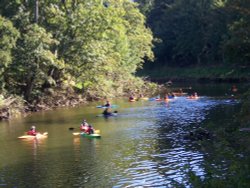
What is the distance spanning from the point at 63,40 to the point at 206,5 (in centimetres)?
4412

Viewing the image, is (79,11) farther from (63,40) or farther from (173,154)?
(173,154)

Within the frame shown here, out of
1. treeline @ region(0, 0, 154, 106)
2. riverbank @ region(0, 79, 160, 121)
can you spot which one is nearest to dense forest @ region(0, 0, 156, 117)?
treeline @ region(0, 0, 154, 106)

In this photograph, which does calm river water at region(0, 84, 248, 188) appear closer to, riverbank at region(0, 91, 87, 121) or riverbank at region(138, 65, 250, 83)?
riverbank at region(0, 91, 87, 121)

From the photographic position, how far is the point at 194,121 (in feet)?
110

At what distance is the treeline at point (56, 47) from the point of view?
42375 millimetres

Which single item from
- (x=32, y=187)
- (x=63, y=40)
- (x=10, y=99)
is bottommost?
(x=32, y=187)

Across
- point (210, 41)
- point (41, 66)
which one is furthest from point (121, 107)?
point (210, 41)

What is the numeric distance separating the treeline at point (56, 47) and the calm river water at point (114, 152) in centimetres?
533

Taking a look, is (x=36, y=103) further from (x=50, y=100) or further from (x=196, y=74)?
(x=196, y=74)

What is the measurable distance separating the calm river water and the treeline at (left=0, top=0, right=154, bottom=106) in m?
5.33

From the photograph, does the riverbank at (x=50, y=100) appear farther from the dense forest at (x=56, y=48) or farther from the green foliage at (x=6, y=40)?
the green foliage at (x=6, y=40)

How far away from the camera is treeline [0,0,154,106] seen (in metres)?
42.4

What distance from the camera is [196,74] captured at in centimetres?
8375

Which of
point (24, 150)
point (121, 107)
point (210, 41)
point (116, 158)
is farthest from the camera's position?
point (210, 41)
